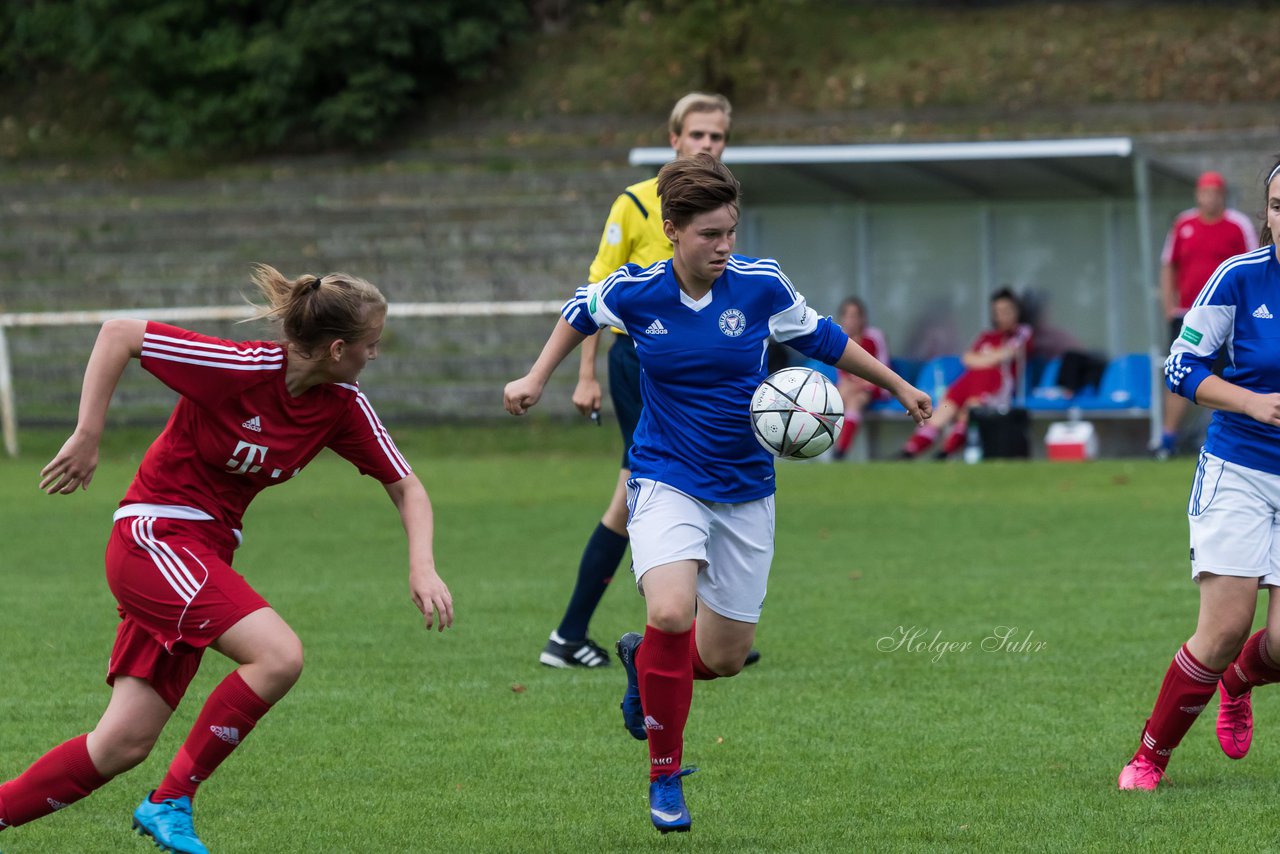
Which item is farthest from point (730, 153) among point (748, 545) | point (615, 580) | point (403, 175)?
point (748, 545)

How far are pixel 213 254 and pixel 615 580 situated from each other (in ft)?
43.1

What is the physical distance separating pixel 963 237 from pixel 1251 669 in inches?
465

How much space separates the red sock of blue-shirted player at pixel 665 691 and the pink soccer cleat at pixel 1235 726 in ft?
5.70

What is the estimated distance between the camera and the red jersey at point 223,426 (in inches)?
168

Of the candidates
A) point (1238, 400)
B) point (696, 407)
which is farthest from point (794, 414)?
point (1238, 400)

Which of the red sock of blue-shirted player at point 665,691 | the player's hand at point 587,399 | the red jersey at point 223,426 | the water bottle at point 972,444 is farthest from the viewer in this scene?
the water bottle at point 972,444

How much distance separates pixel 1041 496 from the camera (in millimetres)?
12594

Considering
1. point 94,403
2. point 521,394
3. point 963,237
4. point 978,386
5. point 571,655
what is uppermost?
point 94,403

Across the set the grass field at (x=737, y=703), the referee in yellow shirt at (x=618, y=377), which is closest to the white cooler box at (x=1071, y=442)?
the grass field at (x=737, y=703)

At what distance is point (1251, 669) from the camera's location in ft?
16.8

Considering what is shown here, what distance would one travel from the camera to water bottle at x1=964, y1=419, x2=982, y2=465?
49.6 ft

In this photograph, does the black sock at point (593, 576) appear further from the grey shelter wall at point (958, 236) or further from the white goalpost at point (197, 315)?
the white goalpost at point (197, 315)

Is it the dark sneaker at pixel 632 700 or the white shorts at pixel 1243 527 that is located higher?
the white shorts at pixel 1243 527

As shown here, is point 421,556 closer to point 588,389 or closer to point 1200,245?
point 588,389
